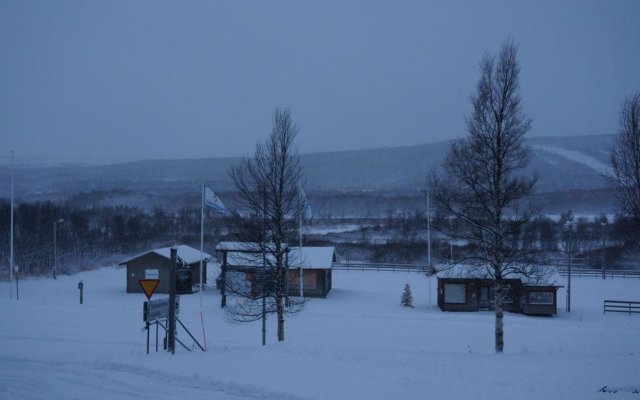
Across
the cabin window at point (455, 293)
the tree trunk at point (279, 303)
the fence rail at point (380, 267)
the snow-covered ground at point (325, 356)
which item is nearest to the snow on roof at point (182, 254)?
the snow-covered ground at point (325, 356)

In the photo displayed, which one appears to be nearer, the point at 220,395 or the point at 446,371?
the point at 220,395

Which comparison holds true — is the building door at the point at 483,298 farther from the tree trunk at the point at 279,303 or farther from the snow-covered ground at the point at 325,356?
the tree trunk at the point at 279,303

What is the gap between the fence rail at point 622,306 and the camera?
1174 inches

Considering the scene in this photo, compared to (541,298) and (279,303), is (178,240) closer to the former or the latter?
(541,298)

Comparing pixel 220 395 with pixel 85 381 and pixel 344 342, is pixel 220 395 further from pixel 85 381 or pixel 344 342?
pixel 344 342

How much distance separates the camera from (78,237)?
73.1 m

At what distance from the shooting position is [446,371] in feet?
35.6

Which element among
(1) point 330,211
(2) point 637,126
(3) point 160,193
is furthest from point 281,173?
(3) point 160,193

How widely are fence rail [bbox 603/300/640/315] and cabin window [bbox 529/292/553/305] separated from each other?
10.3ft

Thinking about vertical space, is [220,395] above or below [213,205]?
below

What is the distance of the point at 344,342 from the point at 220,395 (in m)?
10.5

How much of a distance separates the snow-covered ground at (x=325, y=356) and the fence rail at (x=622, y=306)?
79 cm

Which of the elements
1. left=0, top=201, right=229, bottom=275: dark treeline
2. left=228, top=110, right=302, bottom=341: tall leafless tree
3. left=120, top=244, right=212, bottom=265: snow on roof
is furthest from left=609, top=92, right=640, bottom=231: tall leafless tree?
left=0, top=201, right=229, bottom=275: dark treeline

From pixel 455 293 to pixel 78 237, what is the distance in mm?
59466
